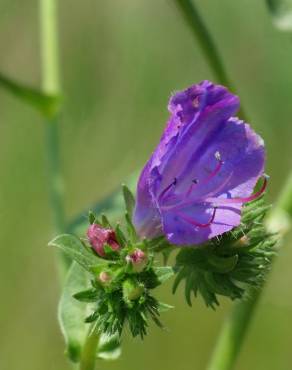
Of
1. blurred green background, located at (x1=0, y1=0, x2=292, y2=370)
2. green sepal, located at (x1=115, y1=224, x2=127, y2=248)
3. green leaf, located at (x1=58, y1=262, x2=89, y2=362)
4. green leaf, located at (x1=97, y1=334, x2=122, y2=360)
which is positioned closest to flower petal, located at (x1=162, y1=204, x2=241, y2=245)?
green sepal, located at (x1=115, y1=224, x2=127, y2=248)

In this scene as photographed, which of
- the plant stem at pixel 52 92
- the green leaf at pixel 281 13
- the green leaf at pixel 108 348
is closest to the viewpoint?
the green leaf at pixel 108 348

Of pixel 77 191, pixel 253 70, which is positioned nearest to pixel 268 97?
pixel 253 70

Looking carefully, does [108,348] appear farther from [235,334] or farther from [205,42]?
[205,42]

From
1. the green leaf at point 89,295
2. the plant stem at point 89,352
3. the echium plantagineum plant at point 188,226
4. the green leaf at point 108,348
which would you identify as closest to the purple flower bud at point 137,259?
the echium plantagineum plant at point 188,226

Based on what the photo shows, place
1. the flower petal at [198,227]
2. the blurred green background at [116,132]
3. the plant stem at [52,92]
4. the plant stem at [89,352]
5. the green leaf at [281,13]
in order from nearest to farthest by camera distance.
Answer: the flower petal at [198,227] → the plant stem at [89,352] → the green leaf at [281,13] → the plant stem at [52,92] → the blurred green background at [116,132]

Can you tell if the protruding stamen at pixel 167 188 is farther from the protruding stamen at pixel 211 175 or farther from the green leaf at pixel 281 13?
the green leaf at pixel 281 13

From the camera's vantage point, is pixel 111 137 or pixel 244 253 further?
pixel 111 137

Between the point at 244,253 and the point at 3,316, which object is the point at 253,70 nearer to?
the point at 3,316

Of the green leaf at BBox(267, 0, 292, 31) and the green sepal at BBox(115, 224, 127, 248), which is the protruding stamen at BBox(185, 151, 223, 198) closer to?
the green sepal at BBox(115, 224, 127, 248)
